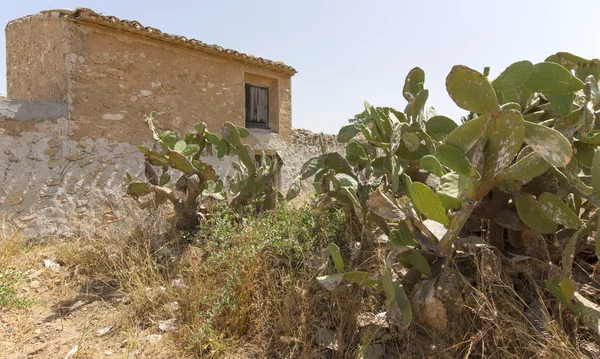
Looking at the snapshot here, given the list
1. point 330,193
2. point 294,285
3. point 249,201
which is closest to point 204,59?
point 249,201

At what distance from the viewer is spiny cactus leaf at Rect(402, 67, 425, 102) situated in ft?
7.82

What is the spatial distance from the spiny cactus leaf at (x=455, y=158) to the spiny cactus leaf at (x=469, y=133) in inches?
0.9

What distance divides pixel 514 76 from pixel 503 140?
1.14ft

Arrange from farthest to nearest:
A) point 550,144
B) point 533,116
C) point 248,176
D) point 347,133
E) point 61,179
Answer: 1. point 61,179
2. point 248,176
3. point 347,133
4. point 533,116
5. point 550,144

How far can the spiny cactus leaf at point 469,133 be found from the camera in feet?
4.69

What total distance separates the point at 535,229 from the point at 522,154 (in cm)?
33

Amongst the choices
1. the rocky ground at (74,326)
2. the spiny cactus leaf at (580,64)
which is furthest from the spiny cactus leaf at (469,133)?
the rocky ground at (74,326)

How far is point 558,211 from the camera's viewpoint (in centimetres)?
156

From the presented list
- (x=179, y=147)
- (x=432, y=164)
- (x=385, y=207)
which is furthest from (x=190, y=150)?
(x=432, y=164)

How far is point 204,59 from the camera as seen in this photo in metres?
5.55

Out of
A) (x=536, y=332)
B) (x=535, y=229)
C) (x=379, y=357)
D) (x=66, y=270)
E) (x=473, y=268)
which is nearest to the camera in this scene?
(x=536, y=332)

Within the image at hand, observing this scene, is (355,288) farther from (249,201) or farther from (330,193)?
(249,201)

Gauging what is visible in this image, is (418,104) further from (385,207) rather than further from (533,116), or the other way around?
(385,207)

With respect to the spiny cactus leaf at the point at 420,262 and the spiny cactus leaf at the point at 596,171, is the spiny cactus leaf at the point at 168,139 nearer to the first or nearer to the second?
the spiny cactus leaf at the point at 420,262
